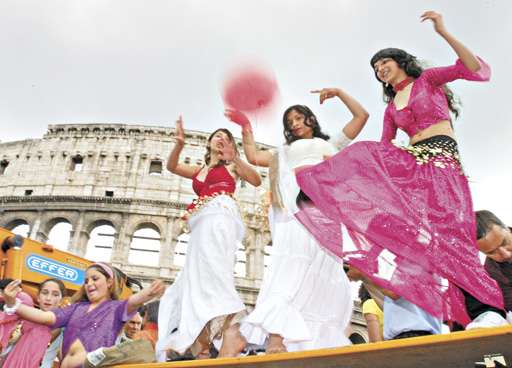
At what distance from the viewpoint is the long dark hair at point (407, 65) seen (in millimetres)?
2846

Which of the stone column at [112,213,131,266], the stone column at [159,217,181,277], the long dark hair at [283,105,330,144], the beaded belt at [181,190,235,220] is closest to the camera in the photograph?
the long dark hair at [283,105,330,144]

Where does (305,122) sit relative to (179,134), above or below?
below

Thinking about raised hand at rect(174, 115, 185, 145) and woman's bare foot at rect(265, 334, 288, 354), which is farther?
raised hand at rect(174, 115, 185, 145)

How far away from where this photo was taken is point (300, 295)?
9.01 ft

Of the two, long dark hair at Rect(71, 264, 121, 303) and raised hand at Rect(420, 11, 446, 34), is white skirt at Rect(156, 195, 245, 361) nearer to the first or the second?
long dark hair at Rect(71, 264, 121, 303)

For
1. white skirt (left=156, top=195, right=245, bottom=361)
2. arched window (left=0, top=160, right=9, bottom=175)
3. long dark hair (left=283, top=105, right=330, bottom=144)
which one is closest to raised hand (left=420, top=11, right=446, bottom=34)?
long dark hair (left=283, top=105, right=330, bottom=144)

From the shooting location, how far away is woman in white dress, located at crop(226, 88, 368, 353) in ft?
8.39

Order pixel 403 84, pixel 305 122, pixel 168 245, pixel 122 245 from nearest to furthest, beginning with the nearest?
pixel 403 84
pixel 305 122
pixel 122 245
pixel 168 245

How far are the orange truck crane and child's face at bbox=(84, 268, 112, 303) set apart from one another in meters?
2.75

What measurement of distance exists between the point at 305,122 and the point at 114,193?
80.4 feet

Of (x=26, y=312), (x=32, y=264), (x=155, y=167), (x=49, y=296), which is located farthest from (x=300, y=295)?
(x=155, y=167)

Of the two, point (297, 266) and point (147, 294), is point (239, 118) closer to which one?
point (297, 266)

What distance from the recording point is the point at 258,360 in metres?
2.00

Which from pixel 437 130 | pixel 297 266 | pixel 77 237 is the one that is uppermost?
pixel 77 237
